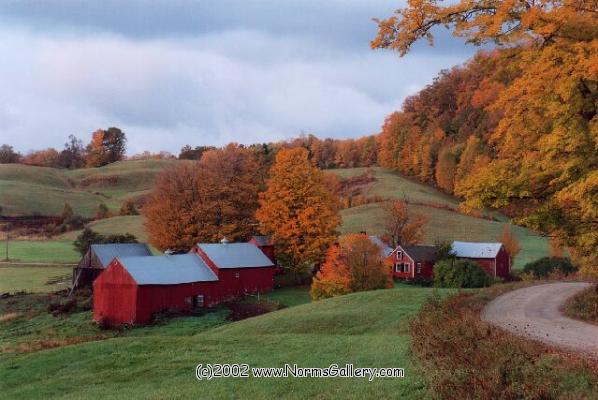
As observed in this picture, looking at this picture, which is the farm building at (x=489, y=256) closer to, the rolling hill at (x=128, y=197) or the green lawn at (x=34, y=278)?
the rolling hill at (x=128, y=197)

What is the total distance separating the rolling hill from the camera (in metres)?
74.0

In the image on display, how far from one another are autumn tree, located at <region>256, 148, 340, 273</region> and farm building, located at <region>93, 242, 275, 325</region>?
2261mm

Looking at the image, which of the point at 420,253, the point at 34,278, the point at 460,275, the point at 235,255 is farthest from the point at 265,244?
the point at 34,278

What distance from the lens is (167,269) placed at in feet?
140

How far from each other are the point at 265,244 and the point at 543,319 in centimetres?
3616

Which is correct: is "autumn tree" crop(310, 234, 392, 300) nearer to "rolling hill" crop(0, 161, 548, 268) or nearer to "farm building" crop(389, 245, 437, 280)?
"farm building" crop(389, 245, 437, 280)

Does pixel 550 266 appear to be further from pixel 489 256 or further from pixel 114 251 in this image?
pixel 114 251

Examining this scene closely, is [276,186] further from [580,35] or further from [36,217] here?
[36,217]

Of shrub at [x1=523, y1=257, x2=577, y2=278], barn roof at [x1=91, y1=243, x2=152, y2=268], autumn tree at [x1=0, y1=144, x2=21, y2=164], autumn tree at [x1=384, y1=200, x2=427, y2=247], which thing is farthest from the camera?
autumn tree at [x1=0, y1=144, x2=21, y2=164]

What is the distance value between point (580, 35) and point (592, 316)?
893cm

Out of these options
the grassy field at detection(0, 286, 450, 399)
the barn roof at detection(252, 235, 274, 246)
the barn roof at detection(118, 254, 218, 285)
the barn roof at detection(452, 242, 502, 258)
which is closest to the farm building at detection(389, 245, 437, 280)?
the barn roof at detection(452, 242, 502, 258)

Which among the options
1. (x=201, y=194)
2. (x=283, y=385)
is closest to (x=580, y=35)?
(x=283, y=385)

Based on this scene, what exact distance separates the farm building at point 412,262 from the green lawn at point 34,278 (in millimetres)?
30673

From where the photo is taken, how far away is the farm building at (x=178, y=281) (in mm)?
39219
